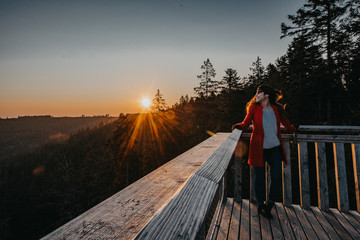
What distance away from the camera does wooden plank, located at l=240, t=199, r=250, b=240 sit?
2148 millimetres

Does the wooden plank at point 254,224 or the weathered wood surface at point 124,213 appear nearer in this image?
the weathered wood surface at point 124,213

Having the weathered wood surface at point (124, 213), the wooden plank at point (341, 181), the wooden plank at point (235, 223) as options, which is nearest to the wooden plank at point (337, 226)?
the wooden plank at point (341, 181)

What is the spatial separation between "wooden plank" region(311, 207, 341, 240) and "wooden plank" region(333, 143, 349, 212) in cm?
34

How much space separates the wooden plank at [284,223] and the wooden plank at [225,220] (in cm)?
65

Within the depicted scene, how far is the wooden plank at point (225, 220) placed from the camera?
215 cm

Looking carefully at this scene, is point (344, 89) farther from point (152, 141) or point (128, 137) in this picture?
point (128, 137)

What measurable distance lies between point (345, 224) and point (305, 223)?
508 millimetres

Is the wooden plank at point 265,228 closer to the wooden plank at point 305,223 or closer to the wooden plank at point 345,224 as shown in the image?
the wooden plank at point 305,223

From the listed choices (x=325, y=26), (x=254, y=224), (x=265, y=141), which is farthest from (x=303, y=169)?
(x=325, y=26)

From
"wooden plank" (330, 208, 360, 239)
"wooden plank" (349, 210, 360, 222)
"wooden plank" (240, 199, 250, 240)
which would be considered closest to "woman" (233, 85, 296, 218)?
"wooden plank" (240, 199, 250, 240)

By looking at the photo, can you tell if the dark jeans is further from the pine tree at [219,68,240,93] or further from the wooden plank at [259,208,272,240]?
the pine tree at [219,68,240,93]

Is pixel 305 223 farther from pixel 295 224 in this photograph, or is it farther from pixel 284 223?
pixel 284 223

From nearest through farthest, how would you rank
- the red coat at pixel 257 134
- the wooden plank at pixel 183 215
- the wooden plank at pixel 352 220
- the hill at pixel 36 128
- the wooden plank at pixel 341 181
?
the wooden plank at pixel 183 215
the wooden plank at pixel 352 220
the red coat at pixel 257 134
the wooden plank at pixel 341 181
the hill at pixel 36 128

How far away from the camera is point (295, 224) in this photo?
2.38 m
